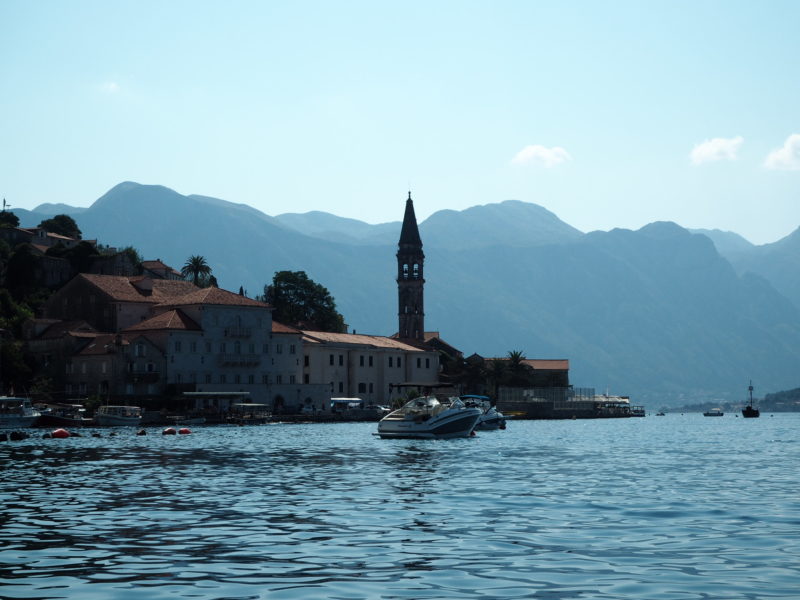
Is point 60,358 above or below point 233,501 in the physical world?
above

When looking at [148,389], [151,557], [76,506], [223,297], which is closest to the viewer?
[151,557]

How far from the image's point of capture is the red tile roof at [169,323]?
406 ft

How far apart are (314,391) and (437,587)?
119 m

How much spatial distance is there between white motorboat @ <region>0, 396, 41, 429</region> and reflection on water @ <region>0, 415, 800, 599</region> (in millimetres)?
43007

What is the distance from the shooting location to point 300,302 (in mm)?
176625

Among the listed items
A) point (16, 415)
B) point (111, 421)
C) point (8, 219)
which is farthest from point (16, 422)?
point (8, 219)

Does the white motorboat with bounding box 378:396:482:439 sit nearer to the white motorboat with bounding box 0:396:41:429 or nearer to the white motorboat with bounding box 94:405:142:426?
the white motorboat with bounding box 94:405:142:426

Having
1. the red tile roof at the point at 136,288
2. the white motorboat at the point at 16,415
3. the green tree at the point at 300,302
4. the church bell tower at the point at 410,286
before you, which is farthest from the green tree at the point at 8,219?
the white motorboat at the point at 16,415

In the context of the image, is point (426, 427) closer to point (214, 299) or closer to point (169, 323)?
point (169, 323)

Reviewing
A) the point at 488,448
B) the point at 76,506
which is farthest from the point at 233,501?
the point at 488,448

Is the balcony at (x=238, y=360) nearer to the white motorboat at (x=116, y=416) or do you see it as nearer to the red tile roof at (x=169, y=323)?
the red tile roof at (x=169, y=323)

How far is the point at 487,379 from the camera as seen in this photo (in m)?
182

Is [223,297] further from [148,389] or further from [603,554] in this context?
[603,554]

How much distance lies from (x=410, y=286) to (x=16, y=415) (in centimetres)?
10498
